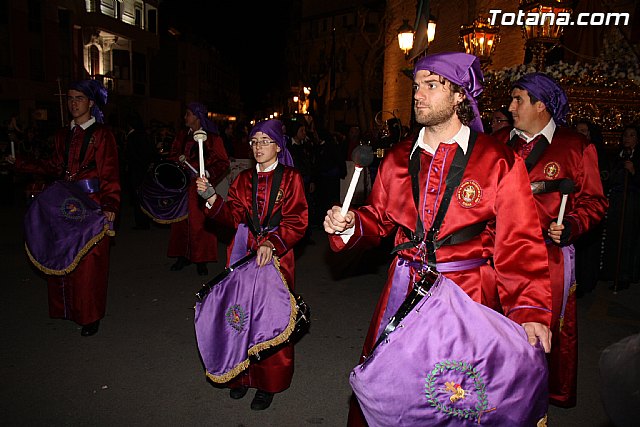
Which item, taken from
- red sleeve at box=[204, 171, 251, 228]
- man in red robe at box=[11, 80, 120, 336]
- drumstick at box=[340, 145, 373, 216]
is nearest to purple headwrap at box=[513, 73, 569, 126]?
drumstick at box=[340, 145, 373, 216]

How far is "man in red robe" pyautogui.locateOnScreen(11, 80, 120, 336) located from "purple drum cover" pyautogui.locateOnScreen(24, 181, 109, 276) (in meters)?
0.14

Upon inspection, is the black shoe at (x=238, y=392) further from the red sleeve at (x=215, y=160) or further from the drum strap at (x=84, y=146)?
the red sleeve at (x=215, y=160)

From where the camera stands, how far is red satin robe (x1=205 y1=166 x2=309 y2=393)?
3.90 metres

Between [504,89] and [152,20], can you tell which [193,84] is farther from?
[504,89]

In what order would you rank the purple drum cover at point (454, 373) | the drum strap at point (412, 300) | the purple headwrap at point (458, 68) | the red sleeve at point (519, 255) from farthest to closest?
the purple headwrap at point (458, 68), the red sleeve at point (519, 255), the drum strap at point (412, 300), the purple drum cover at point (454, 373)

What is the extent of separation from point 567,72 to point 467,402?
27.1 ft

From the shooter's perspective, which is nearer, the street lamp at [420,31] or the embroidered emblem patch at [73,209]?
the embroidered emblem patch at [73,209]

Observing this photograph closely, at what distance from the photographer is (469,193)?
99.8 inches

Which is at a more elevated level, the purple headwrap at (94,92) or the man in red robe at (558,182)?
the purple headwrap at (94,92)

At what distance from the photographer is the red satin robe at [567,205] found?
3.56m

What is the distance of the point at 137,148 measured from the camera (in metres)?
10.7

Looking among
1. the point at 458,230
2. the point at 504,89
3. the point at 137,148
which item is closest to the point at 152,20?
the point at 137,148

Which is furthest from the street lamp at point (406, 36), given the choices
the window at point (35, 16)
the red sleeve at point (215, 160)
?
the window at point (35, 16)

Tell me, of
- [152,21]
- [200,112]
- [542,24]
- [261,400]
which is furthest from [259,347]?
[152,21]
